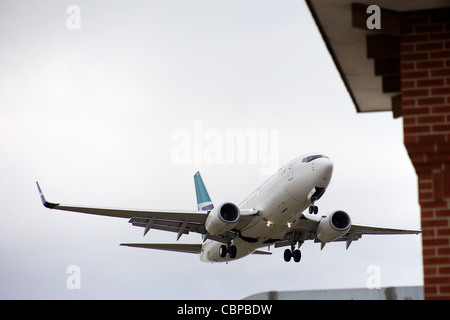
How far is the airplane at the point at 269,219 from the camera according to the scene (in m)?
26.3

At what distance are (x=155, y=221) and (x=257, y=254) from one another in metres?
7.62

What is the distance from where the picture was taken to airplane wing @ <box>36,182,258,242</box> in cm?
2964

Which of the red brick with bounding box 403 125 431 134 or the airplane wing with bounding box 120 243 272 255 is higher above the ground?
the red brick with bounding box 403 125 431 134

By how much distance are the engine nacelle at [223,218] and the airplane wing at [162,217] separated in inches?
27.6

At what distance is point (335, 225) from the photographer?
31.4 meters

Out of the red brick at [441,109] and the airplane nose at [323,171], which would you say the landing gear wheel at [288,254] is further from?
the red brick at [441,109]

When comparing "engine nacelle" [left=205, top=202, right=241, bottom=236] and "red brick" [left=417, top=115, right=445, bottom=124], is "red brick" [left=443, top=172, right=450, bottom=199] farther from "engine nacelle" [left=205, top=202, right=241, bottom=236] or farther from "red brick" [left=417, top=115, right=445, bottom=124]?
"engine nacelle" [left=205, top=202, right=241, bottom=236]

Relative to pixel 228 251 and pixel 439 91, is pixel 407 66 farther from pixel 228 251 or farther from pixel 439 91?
pixel 228 251

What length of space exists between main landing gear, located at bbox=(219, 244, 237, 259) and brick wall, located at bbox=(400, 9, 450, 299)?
26.0 m

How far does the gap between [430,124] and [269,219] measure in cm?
2188

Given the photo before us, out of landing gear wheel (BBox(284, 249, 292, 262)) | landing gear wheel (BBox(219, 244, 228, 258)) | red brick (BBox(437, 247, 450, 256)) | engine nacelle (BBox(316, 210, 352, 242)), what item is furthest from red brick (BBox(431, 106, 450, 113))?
landing gear wheel (BBox(284, 249, 292, 262))

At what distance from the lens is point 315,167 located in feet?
84.7
